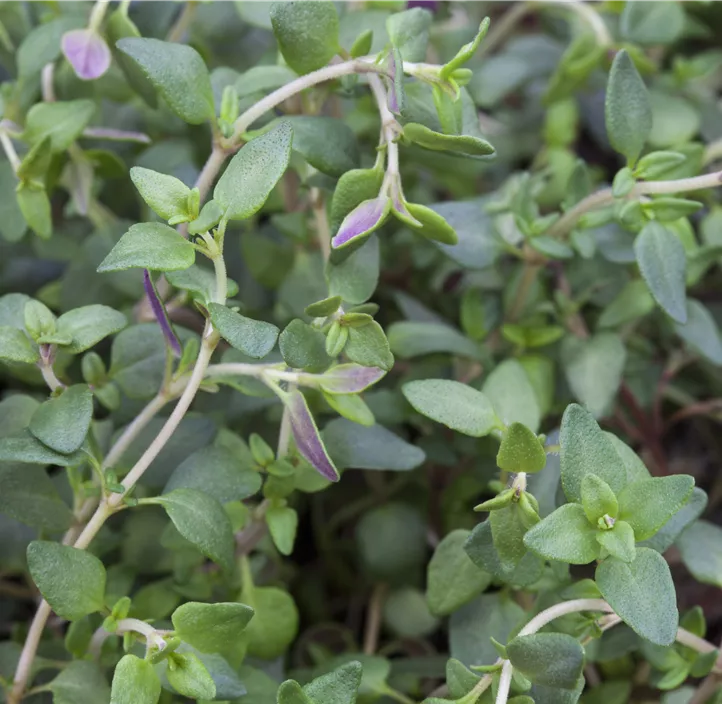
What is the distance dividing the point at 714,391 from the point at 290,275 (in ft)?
1.86

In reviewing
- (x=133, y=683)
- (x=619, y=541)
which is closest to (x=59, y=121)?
(x=133, y=683)

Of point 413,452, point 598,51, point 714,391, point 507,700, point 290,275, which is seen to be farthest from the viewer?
point 714,391

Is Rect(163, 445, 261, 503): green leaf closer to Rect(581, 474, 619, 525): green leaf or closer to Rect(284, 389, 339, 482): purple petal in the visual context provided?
Rect(284, 389, 339, 482): purple petal

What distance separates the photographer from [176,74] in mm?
703

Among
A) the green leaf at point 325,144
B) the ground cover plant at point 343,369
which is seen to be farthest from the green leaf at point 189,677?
the green leaf at point 325,144

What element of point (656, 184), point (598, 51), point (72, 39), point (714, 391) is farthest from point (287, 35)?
point (714, 391)

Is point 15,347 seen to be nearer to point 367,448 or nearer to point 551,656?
point 367,448

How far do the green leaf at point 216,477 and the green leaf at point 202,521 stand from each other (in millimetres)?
23

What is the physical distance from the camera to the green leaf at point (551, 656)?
0.59m

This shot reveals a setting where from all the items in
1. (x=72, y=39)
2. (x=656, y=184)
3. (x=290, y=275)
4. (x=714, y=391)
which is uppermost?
(x=72, y=39)

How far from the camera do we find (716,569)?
787mm

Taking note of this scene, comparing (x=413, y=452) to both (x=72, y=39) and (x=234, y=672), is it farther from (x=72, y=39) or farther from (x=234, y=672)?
(x=72, y=39)

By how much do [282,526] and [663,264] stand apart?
0.40 meters


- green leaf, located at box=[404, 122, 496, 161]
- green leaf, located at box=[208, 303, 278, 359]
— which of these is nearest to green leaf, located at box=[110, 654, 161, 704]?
green leaf, located at box=[208, 303, 278, 359]
